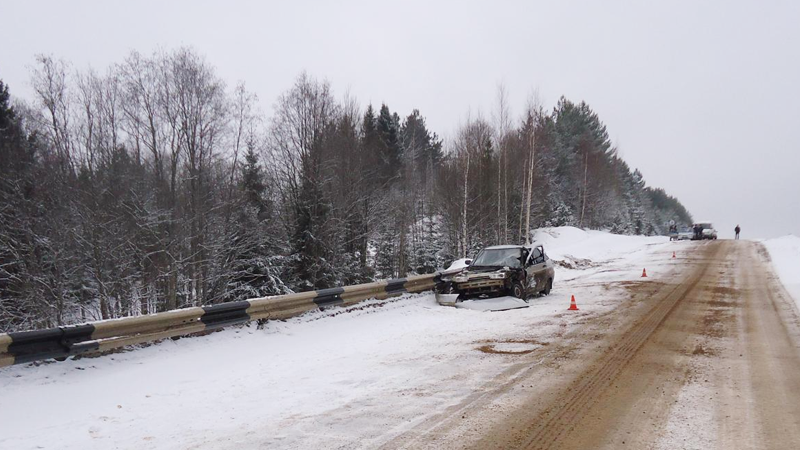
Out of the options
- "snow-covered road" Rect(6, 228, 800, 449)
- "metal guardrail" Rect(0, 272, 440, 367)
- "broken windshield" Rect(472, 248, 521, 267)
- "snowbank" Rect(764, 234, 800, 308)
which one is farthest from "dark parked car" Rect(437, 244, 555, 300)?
"snowbank" Rect(764, 234, 800, 308)

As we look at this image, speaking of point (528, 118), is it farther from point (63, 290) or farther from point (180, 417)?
point (180, 417)

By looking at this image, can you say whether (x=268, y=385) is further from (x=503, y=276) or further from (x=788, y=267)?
(x=788, y=267)

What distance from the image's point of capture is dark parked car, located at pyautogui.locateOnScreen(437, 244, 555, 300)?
12.1 m

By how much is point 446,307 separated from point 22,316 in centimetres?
1730

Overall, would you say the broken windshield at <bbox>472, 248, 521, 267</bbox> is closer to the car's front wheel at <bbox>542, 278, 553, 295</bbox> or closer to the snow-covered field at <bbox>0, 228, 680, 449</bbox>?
the car's front wheel at <bbox>542, 278, 553, 295</bbox>

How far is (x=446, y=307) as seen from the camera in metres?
11.9

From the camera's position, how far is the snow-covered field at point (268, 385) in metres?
4.27

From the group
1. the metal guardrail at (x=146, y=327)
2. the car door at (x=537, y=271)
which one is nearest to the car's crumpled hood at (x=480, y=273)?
the car door at (x=537, y=271)

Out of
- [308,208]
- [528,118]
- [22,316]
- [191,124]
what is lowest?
[22,316]

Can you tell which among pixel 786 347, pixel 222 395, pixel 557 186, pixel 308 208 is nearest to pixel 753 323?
pixel 786 347

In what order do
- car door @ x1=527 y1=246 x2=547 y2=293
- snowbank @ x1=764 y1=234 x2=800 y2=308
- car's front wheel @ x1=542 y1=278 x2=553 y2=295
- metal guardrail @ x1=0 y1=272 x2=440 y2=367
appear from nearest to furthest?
metal guardrail @ x1=0 y1=272 x2=440 y2=367 < car door @ x1=527 y1=246 x2=547 y2=293 < snowbank @ x1=764 y1=234 x2=800 y2=308 < car's front wheel @ x1=542 y1=278 x2=553 y2=295

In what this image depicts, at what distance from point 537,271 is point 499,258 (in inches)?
52.2

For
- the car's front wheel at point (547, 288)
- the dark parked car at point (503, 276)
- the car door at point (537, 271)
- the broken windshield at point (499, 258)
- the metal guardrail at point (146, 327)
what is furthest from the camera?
the car's front wheel at point (547, 288)

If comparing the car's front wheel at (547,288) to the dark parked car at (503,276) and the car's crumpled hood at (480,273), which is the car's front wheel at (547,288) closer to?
the dark parked car at (503,276)
